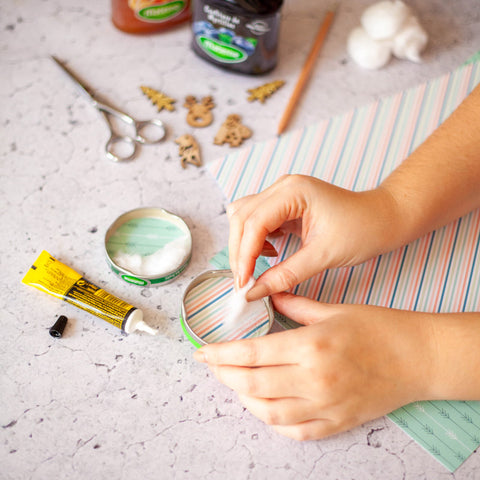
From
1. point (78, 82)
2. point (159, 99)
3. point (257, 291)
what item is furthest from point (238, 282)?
point (78, 82)

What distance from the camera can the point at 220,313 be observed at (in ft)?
2.80

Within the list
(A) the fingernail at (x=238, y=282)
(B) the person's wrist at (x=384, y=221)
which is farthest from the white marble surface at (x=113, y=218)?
(B) the person's wrist at (x=384, y=221)

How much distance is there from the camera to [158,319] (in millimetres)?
856

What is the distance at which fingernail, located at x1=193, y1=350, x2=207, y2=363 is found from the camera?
0.75 meters

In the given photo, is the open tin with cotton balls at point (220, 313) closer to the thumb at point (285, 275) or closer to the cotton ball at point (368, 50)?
the thumb at point (285, 275)

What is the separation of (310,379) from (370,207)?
0.98 ft

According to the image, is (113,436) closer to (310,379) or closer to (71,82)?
(310,379)

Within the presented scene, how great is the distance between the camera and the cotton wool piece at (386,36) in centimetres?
114

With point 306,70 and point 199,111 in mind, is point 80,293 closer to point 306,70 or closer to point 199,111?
point 199,111

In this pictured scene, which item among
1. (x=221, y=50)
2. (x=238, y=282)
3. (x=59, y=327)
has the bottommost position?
(x=59, y=327)

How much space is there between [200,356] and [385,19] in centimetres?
83

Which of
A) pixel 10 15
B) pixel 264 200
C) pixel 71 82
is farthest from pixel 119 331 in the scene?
pixel 10 15

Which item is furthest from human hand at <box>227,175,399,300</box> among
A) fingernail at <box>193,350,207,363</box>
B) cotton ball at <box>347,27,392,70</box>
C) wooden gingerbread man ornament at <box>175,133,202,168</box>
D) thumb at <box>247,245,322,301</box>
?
cotton ball at <box>347,27,392,70</box>

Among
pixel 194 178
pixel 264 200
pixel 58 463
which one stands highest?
pixel 264 200
